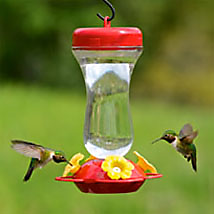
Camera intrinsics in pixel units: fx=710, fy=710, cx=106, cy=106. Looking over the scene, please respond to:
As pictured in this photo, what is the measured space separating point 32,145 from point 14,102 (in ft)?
34.5

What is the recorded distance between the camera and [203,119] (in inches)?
693

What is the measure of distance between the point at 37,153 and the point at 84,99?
46.5 ft

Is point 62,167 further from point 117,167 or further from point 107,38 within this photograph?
point 107,38

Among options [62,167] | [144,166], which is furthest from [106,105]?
[62,167]

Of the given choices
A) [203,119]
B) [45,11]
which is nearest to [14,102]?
[203,119]

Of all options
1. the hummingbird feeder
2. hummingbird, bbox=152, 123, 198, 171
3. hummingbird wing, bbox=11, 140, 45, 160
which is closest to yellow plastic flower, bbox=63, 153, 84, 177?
the hummingbird feeder

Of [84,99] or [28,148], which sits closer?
[28,148]

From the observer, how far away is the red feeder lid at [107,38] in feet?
11.1

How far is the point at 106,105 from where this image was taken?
12.8ft

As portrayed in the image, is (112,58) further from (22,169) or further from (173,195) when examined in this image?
(173,195)

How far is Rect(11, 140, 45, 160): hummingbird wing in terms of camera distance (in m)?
3.44

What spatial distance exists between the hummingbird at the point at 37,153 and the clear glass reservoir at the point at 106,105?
0.30 meters

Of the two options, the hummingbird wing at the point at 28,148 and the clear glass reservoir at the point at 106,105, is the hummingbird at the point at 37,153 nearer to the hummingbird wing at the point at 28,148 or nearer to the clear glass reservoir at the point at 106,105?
the hummingbird wing at the point at 28,148

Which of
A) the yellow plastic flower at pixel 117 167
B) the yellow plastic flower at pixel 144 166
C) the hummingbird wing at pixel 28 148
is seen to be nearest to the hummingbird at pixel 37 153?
the hummingbird wing at pixel 28 148
